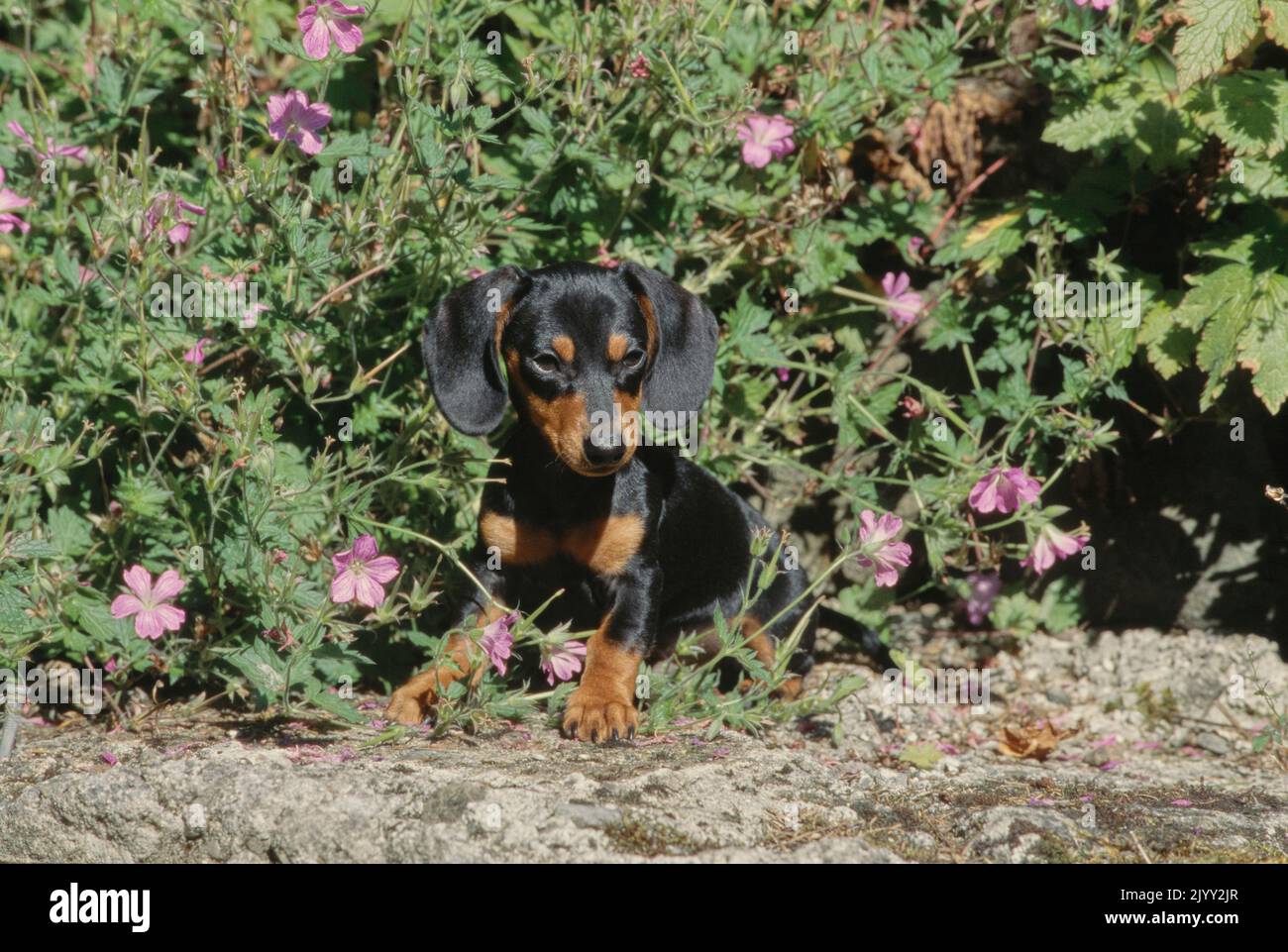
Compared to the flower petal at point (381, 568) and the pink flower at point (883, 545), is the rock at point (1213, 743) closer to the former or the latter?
the pink flower at point (883, 545)

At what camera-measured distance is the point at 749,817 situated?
2.91 metres

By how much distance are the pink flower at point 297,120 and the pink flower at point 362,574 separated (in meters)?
0.94

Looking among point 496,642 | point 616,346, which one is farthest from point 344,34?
point 496,642

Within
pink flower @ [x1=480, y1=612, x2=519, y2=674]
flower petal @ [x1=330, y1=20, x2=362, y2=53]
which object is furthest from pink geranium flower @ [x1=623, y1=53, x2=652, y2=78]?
pink flower @ [x1=480, y1=612, x2=519, y2=674]

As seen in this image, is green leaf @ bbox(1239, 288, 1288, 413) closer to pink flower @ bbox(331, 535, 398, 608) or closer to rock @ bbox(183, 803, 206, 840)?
pink flower @ bbox(331, 535, 398, 608)

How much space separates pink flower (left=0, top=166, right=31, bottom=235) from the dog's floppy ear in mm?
1555

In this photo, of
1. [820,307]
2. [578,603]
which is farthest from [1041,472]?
[578,603]

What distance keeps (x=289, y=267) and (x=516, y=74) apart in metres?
1.17

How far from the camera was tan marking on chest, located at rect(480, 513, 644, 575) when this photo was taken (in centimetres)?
368

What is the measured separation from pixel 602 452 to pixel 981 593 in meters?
2.11

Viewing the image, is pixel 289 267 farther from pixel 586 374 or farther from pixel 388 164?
pixel 586 374

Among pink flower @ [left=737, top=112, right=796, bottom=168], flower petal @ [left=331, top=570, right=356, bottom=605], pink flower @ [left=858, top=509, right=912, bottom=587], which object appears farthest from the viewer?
pink flower @ [left=737, top=112, right=796, bottom=168]

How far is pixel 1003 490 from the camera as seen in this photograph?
12.5 feet

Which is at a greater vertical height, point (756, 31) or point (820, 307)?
point (756, 31)
